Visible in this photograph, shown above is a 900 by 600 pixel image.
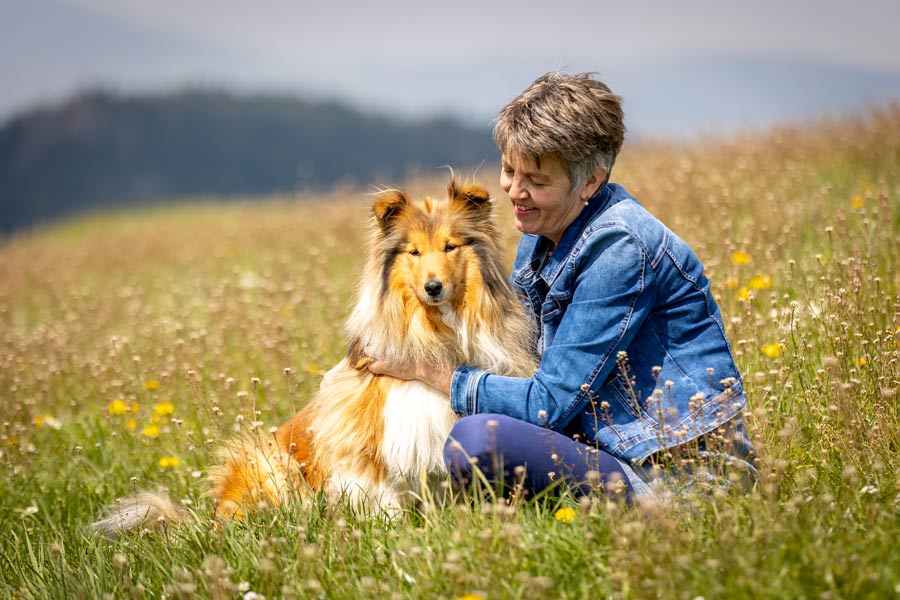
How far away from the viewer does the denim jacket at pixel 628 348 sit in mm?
3146

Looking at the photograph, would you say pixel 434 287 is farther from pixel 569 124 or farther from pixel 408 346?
pixel 569 124

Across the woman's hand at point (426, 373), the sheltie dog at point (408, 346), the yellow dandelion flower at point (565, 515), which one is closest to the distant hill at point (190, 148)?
the sheltie dog at point (408, 346)

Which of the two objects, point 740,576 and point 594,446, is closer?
point 740,576

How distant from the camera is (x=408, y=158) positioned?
1187 inches

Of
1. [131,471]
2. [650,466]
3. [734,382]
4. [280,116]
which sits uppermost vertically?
[280,116]

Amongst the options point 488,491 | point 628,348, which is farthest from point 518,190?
point 488,491

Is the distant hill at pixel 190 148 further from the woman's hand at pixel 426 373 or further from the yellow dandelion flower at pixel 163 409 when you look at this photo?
the woman's hand at pixel 426 373

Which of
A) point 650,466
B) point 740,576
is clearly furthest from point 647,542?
point 650,466

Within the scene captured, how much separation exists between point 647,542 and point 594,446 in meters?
0.83

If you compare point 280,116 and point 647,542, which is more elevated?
point 280,116

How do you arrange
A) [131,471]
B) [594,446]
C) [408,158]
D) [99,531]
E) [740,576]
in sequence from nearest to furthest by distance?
[740,576] → [594,446] → [99,531] → [131,471] → [408,158]

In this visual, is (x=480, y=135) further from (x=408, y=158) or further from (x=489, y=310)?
(x=489, y=310)

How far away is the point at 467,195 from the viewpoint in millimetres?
3705

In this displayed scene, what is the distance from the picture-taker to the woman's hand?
3.59m
